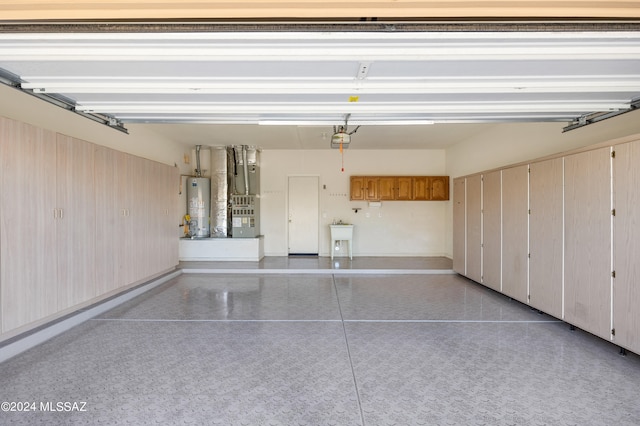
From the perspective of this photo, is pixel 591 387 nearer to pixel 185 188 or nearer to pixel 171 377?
pixel 171 377

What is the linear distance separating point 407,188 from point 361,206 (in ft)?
4.13

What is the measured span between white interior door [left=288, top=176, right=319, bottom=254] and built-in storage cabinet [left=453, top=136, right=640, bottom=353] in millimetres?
4266

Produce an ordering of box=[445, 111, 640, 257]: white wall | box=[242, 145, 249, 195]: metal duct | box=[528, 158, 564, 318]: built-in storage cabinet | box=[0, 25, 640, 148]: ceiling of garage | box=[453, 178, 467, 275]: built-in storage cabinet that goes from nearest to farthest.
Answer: box=[0, 25, 640, 148]: ceiling of garage
box=[528, 158, 564, 318]: built-in storage cabinet
box=[445, 111, 640, 257]: white wall
box=[453, 178, 467, 275]: built-in storage cabinet
box=[242, 145, 249, 195]: metal duct

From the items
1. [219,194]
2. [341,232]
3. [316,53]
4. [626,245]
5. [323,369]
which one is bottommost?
[323,369]

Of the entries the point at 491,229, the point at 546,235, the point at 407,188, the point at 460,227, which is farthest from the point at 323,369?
the point at 407,188

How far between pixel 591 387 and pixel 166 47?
387 cm

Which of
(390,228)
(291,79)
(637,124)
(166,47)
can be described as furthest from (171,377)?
(390,228)

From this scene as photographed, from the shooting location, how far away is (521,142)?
5.13 meters

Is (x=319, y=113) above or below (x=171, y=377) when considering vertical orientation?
above

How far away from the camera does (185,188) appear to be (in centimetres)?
761

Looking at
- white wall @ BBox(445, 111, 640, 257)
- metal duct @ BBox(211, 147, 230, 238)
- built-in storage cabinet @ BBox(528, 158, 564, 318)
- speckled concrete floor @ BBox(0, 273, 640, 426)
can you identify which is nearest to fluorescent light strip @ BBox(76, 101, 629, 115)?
white wall @ BBox(445, 111, 640, 257)

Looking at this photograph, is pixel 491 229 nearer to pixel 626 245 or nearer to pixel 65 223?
pixel 626 245

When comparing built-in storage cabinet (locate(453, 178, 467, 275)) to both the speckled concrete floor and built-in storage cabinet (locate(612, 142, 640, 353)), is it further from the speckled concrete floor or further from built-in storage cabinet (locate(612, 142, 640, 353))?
built-in storage cabinet (locate(612, 142, 640, 353))

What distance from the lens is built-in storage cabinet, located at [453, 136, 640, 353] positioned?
8.91 feet
